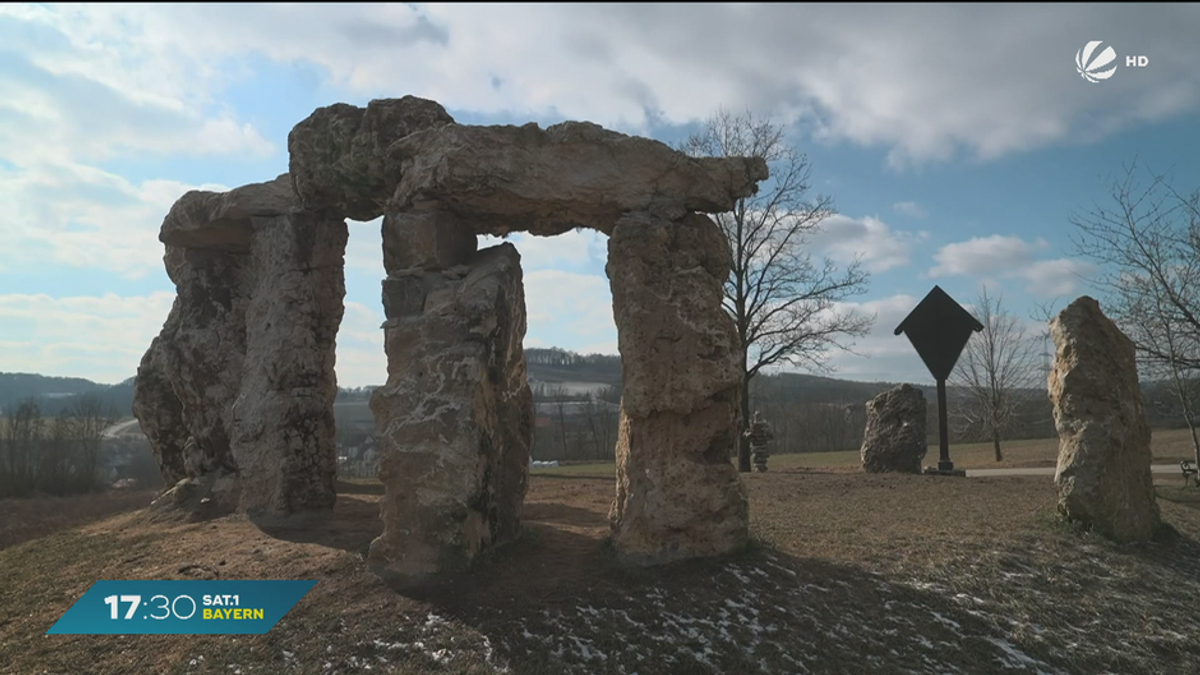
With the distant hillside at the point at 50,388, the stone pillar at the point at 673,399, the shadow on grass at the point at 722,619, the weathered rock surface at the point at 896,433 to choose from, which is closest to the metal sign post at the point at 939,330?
the weathered rock surface at the point at 896,433

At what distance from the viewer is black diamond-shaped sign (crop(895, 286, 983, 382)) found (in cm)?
1418

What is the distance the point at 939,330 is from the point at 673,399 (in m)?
10.5

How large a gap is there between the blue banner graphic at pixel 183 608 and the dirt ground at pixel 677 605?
13 centimetres

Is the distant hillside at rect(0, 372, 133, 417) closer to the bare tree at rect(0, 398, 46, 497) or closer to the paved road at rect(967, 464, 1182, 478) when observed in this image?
the bare tree at rect(0, 398, 46, 497)

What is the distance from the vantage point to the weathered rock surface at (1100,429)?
7527 millimetres

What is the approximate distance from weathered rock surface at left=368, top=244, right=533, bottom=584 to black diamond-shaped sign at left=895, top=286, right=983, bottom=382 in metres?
10.9

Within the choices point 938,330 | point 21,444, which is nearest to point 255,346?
point 938,330

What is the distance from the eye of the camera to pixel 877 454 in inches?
559

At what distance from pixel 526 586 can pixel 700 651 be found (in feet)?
5.06

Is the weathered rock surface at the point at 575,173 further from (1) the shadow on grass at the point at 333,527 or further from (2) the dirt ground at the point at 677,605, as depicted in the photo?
(1) the shadow on grass at the point at 333,527

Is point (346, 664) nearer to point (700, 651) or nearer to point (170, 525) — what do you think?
point (700, 651)

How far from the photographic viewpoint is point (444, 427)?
5.80 metres

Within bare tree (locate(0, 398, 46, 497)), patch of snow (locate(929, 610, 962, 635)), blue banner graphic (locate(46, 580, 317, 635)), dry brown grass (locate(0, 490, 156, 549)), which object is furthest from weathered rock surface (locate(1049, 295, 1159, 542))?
bare tree (locate(0, 398, 46, 497))

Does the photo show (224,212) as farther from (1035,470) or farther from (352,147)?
(1035,470)
